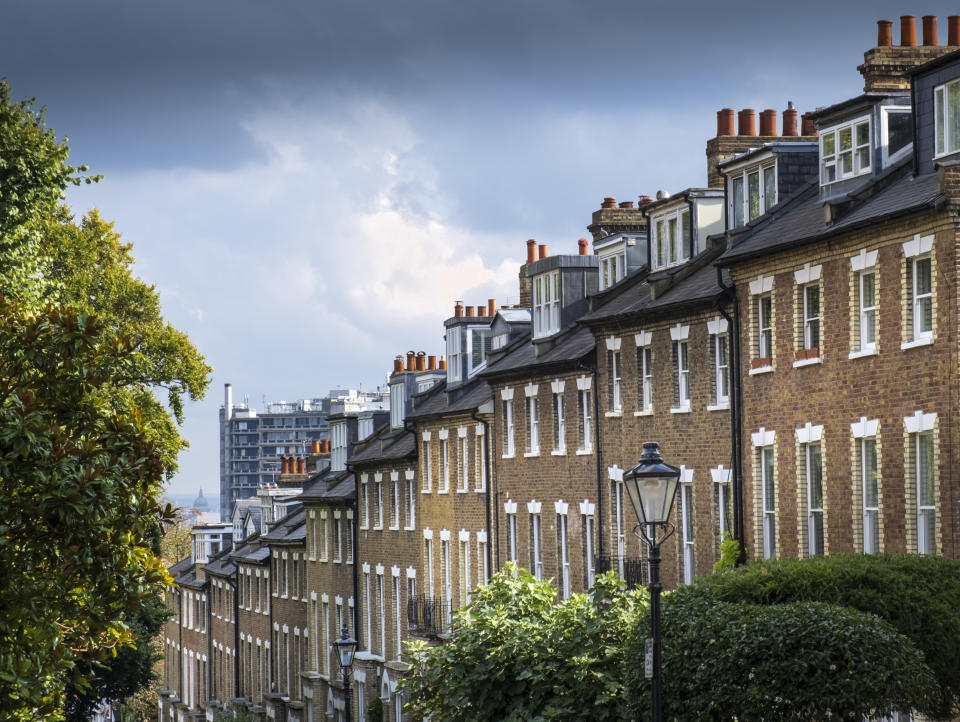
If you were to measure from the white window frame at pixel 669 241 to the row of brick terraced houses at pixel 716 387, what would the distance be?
65mm

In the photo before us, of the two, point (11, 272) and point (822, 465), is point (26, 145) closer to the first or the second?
point (11, 272)

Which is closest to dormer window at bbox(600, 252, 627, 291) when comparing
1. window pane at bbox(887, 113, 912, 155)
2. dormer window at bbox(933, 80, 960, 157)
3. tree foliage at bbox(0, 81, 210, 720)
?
window pane at bbox(887, 113, 912, 155)

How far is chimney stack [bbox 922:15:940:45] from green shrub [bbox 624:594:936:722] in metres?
15.7

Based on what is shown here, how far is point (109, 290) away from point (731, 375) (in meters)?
20.7

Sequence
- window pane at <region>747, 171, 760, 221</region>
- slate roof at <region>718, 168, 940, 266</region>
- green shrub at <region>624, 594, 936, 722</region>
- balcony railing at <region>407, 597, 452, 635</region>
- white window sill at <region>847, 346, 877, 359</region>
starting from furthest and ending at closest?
balcony railing at <region>407, 597, 452, 635</region>
window pane at <region>747, 171, 760, 221</region>
white window sill at <region>847, 346, 877, 359</region>
slate roof at <region>718, 168, 940, 266</region>
green shrub at <region>624, 594, 936, 722</region>

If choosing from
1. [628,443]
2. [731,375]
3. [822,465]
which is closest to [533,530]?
[628,443]

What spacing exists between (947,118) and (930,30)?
19.8 ft

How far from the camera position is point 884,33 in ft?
111

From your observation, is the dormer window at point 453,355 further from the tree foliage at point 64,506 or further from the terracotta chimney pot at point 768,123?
the tree foliage at point 64,506

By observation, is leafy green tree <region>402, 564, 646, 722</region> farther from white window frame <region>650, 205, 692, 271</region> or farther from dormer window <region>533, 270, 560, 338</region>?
dormer window <region>533, 270, 560, 338</region>

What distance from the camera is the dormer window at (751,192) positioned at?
3622 centimetres

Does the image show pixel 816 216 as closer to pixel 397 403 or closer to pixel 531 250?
pixel 531 250

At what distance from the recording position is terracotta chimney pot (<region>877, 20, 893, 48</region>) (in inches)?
1331

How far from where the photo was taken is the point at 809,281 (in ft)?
103
